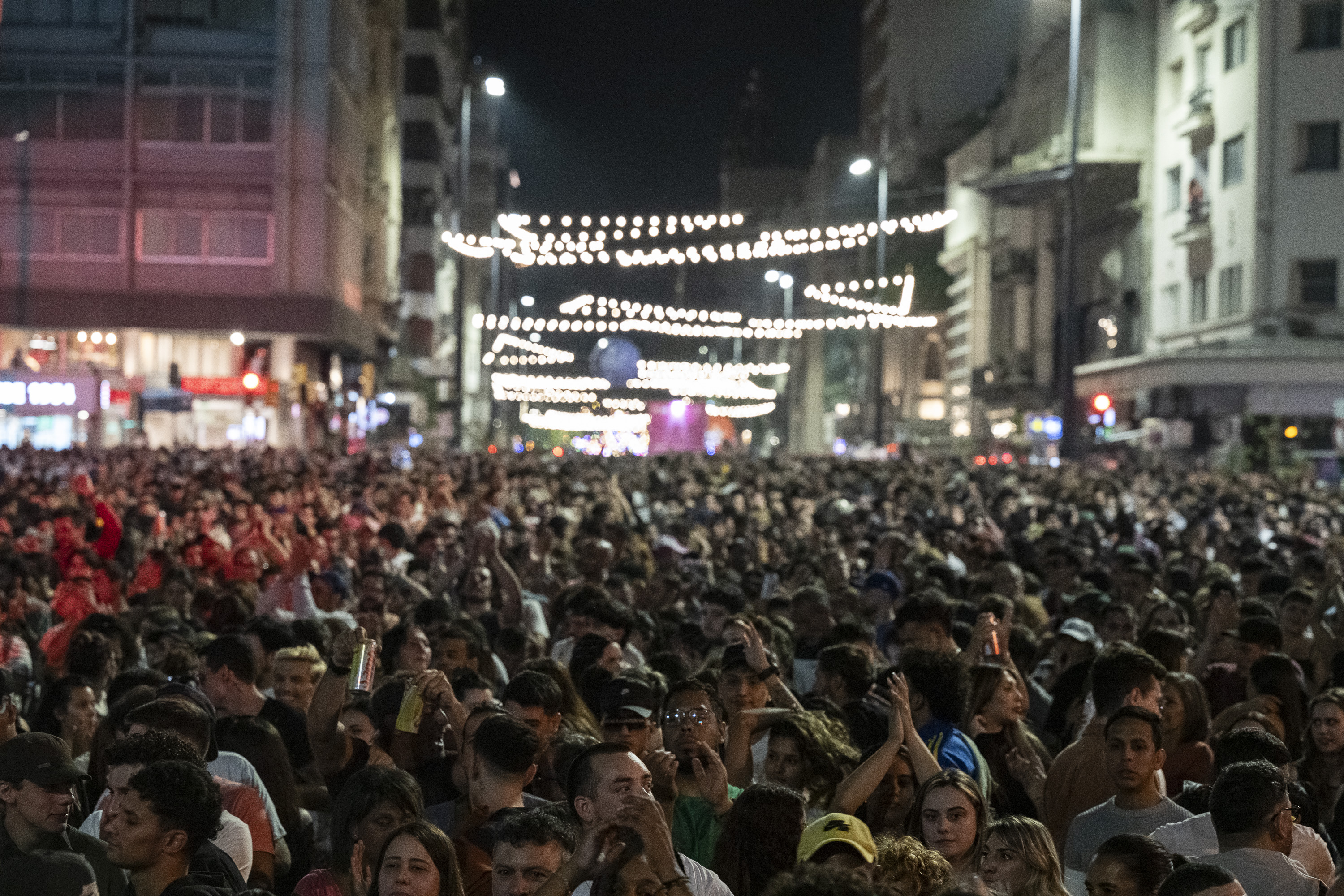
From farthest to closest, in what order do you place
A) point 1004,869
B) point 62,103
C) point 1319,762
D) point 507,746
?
point 62,103 → point 1319,762 → point 507,746 → point 1004,869

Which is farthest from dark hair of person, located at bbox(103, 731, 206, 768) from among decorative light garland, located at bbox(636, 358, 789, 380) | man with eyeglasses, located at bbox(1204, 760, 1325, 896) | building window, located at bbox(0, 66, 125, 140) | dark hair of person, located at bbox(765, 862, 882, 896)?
decorative light garland, located at bbox(636, 358, 789, 380)

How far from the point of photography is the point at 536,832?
5.03 m

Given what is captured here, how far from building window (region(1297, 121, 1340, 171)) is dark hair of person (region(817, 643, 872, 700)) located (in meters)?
39.1

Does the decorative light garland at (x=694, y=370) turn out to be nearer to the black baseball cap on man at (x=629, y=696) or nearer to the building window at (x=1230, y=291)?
the building window at (x=1230, y=291)

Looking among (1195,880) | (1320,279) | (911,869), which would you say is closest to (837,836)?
(911,869)

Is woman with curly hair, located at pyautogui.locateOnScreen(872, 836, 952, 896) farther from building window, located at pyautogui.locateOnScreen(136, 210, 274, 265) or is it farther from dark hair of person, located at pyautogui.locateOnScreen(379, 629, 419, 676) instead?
building window, located at pyautogui.locateOnScreen(136, 210, 274, 265)

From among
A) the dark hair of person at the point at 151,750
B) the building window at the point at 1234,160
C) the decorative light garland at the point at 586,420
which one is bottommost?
the dark hair of person at the point at 151,750

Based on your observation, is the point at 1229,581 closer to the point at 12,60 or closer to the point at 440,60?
the point at 12,60

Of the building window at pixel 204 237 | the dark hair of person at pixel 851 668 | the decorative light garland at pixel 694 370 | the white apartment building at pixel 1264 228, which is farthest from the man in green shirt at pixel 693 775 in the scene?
the decorative light garland at pixel 694 370

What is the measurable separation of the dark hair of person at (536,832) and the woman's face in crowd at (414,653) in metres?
3.70

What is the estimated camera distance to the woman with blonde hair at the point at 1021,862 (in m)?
5.23

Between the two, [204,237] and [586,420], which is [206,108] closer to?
[204,237]

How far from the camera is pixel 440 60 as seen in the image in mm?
83938

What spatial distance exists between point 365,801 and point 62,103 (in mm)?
51780
